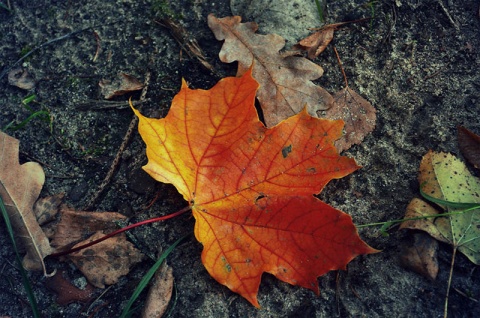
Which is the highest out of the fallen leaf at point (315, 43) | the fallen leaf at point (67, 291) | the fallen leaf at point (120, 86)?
the fallen leaf at point (315, 43)

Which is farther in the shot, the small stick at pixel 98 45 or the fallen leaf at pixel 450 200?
the small stick at pixel 98 45

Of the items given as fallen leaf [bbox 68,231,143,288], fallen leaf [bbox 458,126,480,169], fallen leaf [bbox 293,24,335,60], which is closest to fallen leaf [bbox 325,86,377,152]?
fallen leaf [bbox 293,24,335,60]

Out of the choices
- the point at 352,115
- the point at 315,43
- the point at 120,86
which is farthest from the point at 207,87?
the point at 352,115

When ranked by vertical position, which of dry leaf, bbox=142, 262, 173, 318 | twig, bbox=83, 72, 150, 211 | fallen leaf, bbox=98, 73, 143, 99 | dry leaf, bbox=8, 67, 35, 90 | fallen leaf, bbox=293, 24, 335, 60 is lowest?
dry leaf, bbox=142, 262, 173, 318

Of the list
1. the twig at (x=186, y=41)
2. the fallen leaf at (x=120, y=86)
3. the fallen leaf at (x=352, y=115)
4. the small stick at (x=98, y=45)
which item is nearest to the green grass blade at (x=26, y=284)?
the fallen leaf at (x=120, y=86)

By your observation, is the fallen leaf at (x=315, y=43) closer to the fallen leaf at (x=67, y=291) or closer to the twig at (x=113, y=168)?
the twig at (x=113, y=168)

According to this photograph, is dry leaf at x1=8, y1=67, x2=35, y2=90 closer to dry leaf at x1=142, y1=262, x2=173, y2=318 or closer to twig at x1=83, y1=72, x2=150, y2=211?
twig at x1=83, y1=72, x2=150, y2=211

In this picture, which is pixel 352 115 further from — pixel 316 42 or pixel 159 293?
pixel 159 293
